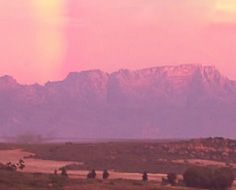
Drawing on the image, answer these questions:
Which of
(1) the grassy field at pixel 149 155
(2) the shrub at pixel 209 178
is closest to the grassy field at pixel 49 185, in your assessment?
(2) the shrub at pixel 209 178

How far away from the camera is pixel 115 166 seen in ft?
245

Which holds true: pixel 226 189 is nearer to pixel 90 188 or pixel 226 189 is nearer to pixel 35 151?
pixel 90 188

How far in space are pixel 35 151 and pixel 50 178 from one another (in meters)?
53.2

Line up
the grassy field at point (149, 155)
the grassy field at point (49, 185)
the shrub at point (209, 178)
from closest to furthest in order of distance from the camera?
1. the grassy field at point (49, 185)
2. the shrub at point (209, 178)
3. the grassy field at point (149, 155)

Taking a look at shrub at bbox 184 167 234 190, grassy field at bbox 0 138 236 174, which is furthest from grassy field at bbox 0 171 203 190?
grassy field at bbox 0 138 236 174

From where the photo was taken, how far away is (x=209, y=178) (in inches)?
1827

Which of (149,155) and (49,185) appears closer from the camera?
(49,185)

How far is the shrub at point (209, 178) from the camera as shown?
4628 centimetres

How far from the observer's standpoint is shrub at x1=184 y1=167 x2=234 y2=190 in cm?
4628

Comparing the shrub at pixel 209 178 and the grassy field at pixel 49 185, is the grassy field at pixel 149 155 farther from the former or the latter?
the grassy field at pixel 49 185

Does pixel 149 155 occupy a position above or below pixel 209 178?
above

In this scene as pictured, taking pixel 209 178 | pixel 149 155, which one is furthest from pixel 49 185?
pixel 149 155

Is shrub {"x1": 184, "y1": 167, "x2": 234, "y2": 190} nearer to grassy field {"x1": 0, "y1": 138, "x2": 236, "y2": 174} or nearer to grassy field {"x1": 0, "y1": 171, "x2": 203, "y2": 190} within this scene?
grassy field {"x1": 0, "y1": 171, "x2": 203, "y2": 190}

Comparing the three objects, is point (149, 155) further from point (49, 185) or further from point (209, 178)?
point (49, 185)
